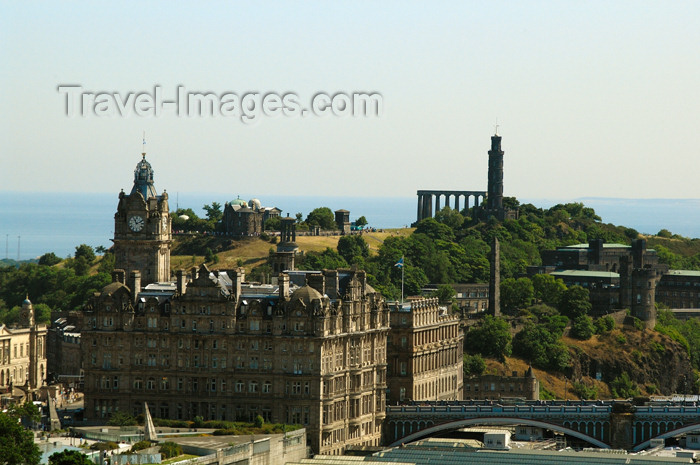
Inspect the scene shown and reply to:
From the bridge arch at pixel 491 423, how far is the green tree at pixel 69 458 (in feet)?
173

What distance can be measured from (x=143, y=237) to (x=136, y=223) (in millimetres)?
1671

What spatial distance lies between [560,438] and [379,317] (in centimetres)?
2097

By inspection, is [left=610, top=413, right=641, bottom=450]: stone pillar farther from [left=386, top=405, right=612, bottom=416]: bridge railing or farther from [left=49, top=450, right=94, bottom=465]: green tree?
[left=49, top=450, right=94, bottom=465]: green tree

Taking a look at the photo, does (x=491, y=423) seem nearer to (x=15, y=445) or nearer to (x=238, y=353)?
(x=238, y=353)

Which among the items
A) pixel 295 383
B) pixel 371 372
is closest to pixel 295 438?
pixel 295 383

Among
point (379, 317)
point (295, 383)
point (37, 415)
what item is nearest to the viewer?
point (37, 415)

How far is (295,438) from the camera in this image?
16250 cm

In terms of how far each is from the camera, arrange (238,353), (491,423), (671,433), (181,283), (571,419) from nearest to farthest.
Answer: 1. (238,353)
2. (181,283)
3. (671,433)
4. (571,419)
5. (491,423)

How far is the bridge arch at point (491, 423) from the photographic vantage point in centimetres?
18100

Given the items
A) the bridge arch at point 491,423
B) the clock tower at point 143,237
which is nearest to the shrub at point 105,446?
the bridge arch at point 491,423

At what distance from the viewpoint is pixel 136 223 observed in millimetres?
194500

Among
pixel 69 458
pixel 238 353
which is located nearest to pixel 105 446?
pixel 69 458

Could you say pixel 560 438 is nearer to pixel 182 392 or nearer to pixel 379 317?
pixel 379 317

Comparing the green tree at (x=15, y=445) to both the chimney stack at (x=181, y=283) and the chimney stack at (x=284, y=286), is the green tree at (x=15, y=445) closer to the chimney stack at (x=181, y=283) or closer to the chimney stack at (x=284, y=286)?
the chimney stack at (x=181, y=283)
